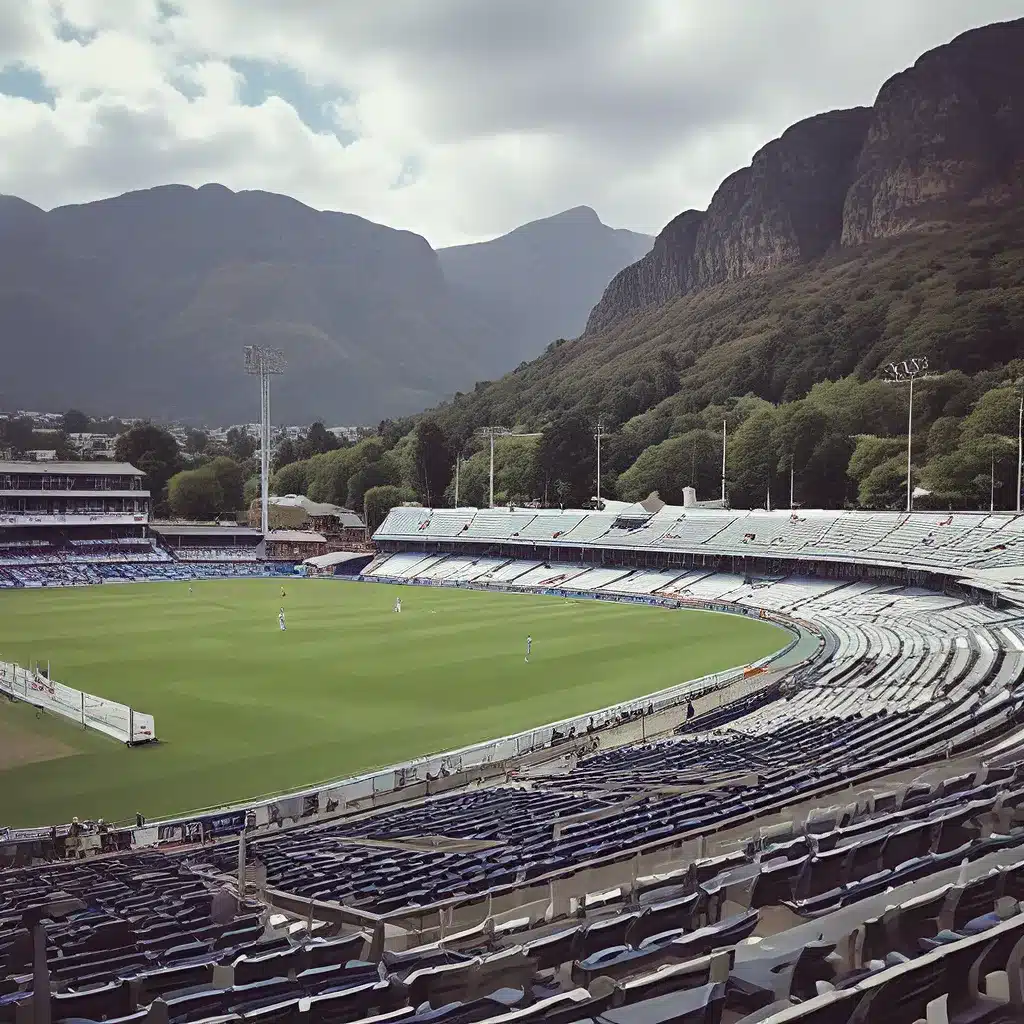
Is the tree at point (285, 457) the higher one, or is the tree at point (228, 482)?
the tree at point (285, 457)

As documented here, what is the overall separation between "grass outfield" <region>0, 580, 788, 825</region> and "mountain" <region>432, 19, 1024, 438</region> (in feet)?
211

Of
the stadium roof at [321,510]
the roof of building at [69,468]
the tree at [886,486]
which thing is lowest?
the stadium roof at [321,510]

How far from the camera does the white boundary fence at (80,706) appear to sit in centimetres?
2750

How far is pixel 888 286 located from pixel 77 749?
120569mm

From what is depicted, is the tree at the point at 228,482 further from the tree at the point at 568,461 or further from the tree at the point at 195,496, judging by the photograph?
the tree at the point at 568,461

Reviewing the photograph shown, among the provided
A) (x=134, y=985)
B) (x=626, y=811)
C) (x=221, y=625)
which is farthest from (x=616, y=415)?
(x=134, y=985)

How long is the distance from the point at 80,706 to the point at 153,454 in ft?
338

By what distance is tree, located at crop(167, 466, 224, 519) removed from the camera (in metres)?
116

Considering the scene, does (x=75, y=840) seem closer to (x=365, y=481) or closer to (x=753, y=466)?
(x=753, y=466)

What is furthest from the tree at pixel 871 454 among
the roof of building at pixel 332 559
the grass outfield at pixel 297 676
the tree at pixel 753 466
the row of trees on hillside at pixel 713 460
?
the roof of building at pixel 332 559

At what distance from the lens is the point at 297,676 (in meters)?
36.8

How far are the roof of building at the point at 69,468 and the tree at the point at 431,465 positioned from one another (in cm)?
3809

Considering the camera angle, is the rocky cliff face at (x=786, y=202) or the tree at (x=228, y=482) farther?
the rocky cliff face at (x=786, y=202)

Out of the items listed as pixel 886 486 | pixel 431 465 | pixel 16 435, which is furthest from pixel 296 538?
pixel 16 435
